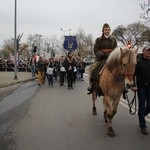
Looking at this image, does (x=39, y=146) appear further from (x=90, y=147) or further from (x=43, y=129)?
(x=43, y=129)

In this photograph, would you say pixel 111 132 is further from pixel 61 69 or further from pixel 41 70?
pixel 41 70

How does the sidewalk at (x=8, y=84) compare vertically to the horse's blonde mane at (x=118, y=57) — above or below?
below

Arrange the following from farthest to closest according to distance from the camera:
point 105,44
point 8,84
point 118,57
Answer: point 8,84 → point 105,44 → point 118,57

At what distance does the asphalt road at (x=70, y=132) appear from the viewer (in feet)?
25.1

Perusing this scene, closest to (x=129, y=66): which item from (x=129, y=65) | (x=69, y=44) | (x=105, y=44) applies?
(x=129, y=65)

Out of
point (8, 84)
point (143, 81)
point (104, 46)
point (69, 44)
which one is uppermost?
point (69, 44)

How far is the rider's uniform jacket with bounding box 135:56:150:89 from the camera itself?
29.0 ft

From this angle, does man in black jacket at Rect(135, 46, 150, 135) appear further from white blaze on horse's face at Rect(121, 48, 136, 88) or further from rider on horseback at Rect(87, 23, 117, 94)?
rider on horseback at Rect(87, 23, 117, 94)

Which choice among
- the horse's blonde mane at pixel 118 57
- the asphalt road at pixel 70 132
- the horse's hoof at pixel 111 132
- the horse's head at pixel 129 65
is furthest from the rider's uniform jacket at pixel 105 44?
the horse's hoof at pixel 111 132

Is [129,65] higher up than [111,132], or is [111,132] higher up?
[129,65]

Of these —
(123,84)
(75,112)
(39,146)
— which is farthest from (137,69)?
(75,112)

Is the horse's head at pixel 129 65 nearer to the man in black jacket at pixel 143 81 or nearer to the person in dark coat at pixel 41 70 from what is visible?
the man in black jacket at pixel 143 81

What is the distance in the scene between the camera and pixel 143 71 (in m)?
8.88

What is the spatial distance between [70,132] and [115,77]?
164cm
